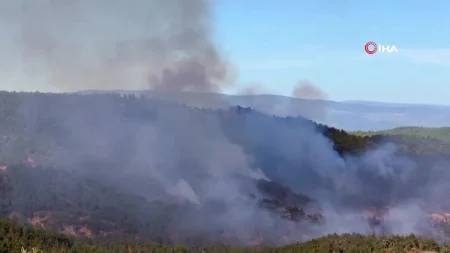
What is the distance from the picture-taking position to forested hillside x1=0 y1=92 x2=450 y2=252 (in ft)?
317

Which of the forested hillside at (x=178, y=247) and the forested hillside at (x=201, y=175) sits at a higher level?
the forested hillside at (x=201, y=175)

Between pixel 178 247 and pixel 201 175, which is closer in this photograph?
pixel 178 247

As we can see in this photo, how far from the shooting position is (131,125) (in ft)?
452

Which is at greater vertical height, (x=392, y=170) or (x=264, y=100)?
(x=264, y=100)

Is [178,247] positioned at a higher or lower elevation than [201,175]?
lower

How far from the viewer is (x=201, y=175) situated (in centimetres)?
12038

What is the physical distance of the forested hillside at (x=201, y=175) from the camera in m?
96.8

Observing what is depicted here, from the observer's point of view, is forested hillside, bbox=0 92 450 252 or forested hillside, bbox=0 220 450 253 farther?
forested hillside, bbox=0 92 450 252

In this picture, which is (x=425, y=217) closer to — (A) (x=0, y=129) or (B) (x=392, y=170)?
(B) (x=392, y=170)

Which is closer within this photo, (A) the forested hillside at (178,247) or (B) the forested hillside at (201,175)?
(A) the forested hillside at (178,247)

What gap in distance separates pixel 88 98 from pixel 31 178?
37605 millimetres

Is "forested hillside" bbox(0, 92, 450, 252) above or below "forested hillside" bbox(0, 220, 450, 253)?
above

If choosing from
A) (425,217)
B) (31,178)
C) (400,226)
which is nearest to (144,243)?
(31,178)

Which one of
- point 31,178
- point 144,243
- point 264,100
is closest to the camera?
point 144,243
